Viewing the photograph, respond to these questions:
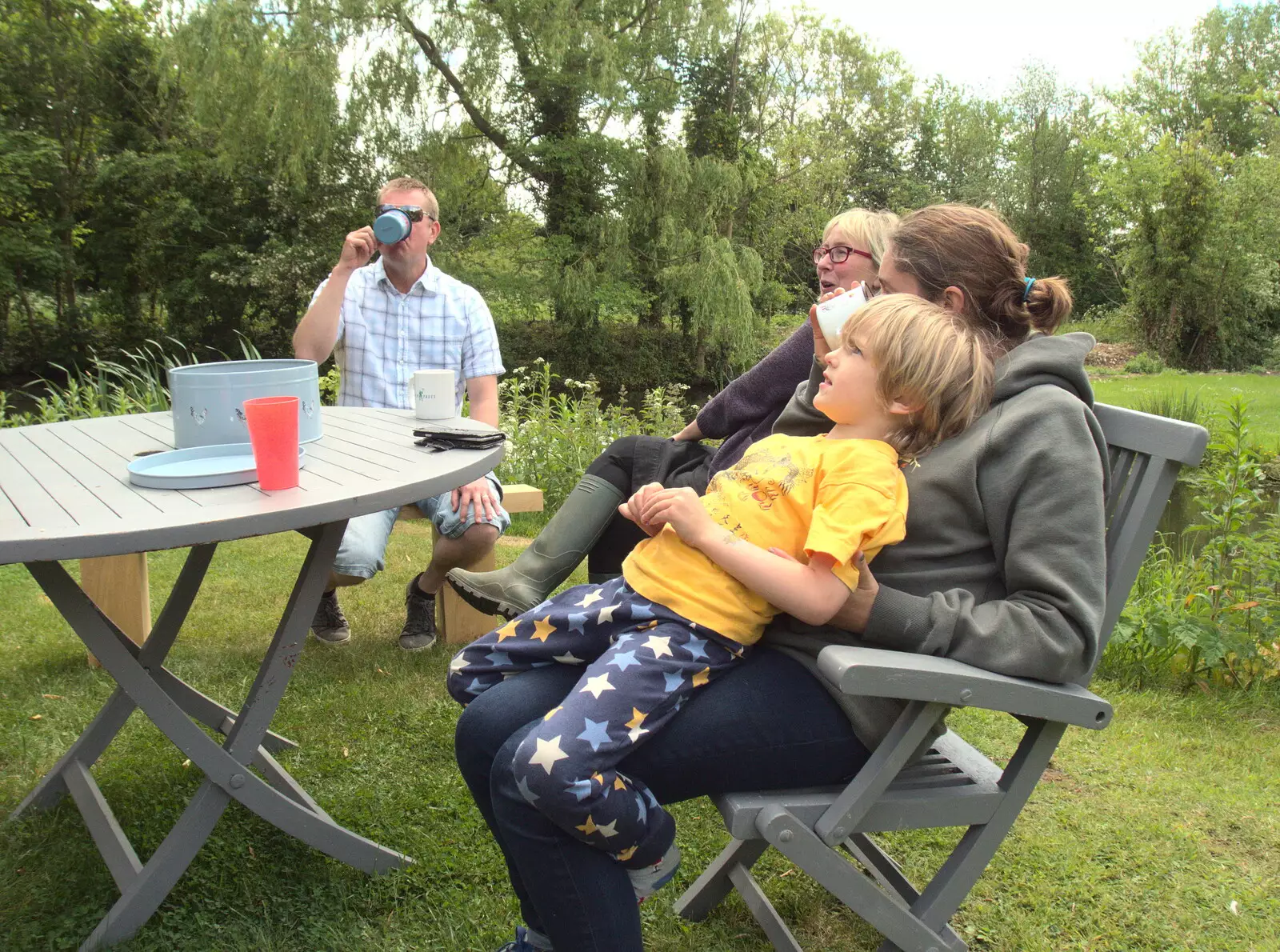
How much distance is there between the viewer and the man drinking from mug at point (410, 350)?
2.81 m

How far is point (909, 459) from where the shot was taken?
1.36 m

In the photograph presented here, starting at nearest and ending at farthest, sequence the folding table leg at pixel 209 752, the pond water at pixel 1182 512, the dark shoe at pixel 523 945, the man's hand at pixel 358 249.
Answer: the dark shoe at pixel 523 945 < the folding table leg at pixel 209 752 < the man's hand at pixel 358 249 < the pond water at pixel 1182 512

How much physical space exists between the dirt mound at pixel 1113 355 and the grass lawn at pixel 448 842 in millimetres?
17025

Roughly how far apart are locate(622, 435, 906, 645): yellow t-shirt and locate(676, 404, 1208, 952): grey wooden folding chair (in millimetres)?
157

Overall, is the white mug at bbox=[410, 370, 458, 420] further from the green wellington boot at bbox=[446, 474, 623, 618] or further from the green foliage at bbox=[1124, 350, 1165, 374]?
the green foliage at bbox=[1124, 350, 1165, 374]

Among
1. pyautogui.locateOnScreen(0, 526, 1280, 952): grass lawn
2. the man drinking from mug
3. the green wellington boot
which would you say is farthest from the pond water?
the green wellington boot

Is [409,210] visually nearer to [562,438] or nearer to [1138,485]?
[1138,485]

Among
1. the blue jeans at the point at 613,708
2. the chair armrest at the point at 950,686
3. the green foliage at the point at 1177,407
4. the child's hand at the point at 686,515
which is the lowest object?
the green foliage at the point at 1177,407

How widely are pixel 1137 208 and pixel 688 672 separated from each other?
69.5 feet

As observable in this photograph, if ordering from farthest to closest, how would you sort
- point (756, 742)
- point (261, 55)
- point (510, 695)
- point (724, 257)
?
1. point (724, 257)
2. point (261, 55)
3. point (510, 695)
4. point (756, 742)

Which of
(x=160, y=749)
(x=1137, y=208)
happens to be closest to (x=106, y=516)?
(x=160, y=749)

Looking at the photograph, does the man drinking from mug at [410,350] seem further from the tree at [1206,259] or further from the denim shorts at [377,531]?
the tree at [1206,259]

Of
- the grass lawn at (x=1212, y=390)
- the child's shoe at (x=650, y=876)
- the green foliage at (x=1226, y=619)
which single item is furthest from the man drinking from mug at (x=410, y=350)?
the grass lawn at (x=1212, y=390)

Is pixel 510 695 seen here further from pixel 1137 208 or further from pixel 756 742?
pixel 1137 208
